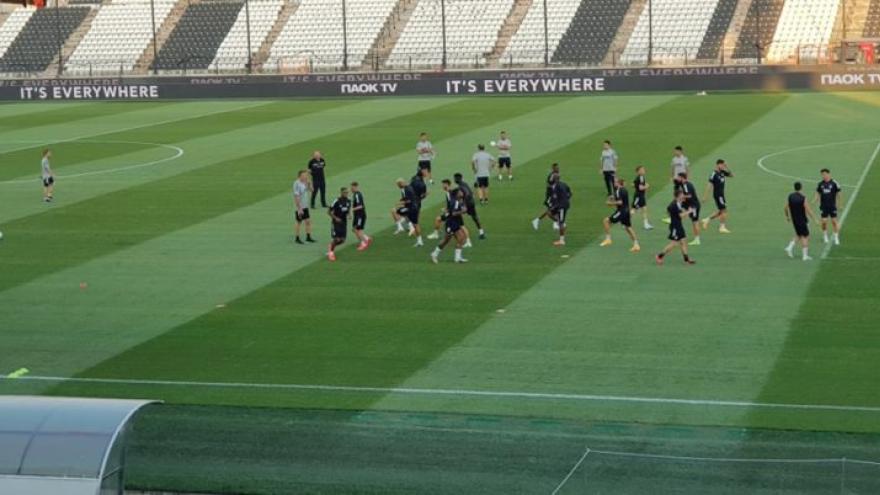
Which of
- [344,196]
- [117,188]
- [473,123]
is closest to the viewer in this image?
[344,196]

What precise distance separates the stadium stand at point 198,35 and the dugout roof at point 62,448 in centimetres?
7509

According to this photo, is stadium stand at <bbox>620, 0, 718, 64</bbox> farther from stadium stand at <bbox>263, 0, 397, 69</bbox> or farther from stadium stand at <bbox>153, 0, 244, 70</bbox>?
stadium stand at <bbox>153, 0, 244, 70</bbox>

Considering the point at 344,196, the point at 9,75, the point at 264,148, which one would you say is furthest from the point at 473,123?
the point at 9,75

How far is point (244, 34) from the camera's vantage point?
92.6 metres

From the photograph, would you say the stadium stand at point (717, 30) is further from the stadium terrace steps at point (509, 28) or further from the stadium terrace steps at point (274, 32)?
the stadium terrace steps at point (274, 32)

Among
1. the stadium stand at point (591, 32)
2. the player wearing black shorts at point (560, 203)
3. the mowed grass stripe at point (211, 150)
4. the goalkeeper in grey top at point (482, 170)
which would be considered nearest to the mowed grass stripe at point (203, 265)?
the goalkeeper in grey top at point (482, 170)

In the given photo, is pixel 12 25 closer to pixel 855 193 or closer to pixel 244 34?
pixel 244 34

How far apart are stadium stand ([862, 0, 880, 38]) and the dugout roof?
7046 cm

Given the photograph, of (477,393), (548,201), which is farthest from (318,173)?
(477,393)

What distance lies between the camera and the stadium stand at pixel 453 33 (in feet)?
282

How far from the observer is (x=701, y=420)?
19.7 meters

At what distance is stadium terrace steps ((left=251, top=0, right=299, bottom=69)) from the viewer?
90.3 metres

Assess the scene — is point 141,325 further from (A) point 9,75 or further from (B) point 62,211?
(A) point 9,75

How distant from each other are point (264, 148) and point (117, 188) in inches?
347
